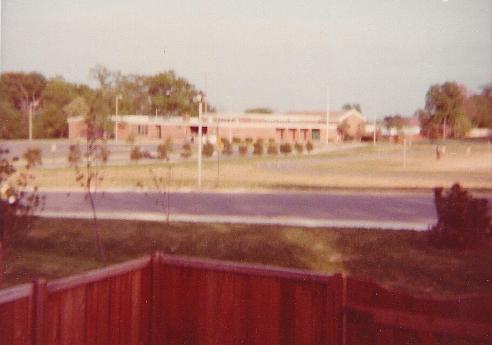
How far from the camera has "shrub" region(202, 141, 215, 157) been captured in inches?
1191

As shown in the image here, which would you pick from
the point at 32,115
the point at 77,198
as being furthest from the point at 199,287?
the point at 32,115

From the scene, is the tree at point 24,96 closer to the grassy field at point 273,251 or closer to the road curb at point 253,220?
the road curb at point 253,220

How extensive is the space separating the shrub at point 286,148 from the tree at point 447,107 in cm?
555

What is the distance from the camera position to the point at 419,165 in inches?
1361

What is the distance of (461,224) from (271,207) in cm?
679

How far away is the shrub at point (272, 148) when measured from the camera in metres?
25.0

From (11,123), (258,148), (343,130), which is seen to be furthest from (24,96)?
(343,130)

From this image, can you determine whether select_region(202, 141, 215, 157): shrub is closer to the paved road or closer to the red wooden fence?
the paved road

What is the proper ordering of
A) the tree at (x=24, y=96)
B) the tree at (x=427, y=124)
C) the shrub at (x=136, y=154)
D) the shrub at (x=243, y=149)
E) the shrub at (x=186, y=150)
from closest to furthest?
the tree at (x=24, y=96), the tree at (x=427, y=124), the shrub at (x=136, y=154), the shrub at (x=186, y=150), the shrub at (x=243, y=149)

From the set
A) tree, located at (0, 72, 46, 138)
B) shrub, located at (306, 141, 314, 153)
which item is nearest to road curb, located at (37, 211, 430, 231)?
tree, located at (0, 72, 46, 138)

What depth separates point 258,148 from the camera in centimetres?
2570

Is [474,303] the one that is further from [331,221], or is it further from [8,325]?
[331,221]

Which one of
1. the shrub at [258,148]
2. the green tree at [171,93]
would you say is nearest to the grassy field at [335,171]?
the shrub at [258,148]

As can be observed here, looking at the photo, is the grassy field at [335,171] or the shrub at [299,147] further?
the grassy field at [335,171]
